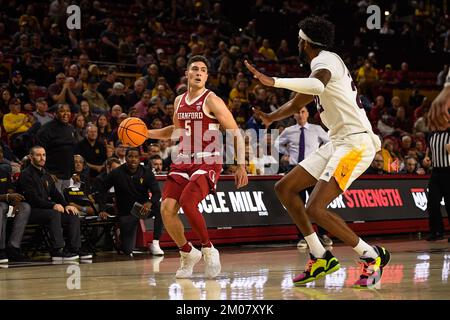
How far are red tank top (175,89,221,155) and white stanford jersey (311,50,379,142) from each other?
4.36 ft

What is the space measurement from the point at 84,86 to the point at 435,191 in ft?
22.4

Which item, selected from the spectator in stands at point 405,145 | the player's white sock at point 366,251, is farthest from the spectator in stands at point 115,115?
the player's white sock at point 366,251

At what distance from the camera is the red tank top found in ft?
26.1

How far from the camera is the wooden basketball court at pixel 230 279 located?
6.34 metres

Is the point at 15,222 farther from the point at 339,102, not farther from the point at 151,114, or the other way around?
the point at 339,102

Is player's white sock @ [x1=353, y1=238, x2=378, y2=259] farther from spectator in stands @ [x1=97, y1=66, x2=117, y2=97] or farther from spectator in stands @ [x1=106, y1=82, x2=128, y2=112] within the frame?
spectator in stands @ [x1=97, y1=66, x2=117, y2=97]

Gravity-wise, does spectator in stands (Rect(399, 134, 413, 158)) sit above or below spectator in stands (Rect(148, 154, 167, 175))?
above

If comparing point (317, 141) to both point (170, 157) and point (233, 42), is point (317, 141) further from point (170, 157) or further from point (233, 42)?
point (233, 42)

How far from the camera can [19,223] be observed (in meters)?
10.3

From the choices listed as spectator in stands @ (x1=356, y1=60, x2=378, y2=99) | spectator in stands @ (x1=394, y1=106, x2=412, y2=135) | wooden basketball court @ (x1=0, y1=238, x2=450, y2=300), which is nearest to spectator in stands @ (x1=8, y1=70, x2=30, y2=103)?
wooden basketball court @ (x1=0, y1=238, x2=450, y2=300)

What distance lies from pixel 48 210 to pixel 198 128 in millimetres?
3474

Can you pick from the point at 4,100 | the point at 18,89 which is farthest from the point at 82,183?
the point at 18,89

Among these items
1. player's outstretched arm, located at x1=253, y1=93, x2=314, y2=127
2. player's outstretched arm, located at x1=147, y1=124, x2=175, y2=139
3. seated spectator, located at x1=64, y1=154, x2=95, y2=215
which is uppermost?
player's outstretched arm, located at x1=253, y1=93, x2=314, y2=127

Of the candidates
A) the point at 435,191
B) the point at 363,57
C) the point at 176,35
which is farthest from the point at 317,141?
the point at 363,57
